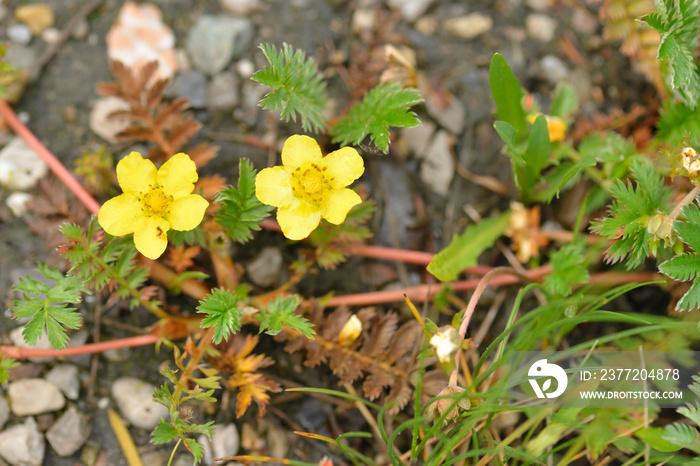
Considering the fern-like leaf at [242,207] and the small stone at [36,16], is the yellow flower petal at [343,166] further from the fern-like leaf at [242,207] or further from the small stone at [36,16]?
the small stone at [36,16]

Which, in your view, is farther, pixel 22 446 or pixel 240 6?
pixel 240 6

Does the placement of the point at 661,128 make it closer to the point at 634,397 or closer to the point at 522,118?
the point at 522,118

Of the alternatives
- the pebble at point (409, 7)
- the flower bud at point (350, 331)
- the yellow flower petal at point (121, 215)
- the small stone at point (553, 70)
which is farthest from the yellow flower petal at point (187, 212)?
the small stone at point (553, 70)

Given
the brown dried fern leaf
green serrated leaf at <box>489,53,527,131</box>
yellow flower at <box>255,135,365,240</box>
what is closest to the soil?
the brown dried fern leaf

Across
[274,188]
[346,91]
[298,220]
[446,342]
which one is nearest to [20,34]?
[346,91]

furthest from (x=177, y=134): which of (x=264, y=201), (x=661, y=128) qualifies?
(x=661, y=128)

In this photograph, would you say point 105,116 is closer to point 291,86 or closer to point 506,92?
point 291,86
